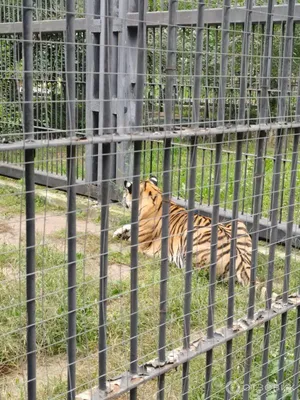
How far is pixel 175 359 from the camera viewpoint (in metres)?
2.08

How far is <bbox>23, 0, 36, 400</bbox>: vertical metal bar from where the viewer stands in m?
1.50

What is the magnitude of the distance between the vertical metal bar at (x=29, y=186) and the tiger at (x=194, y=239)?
2156 millimetres

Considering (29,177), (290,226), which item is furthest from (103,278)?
(290,226)

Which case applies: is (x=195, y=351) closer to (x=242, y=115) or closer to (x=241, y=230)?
(x=242, y=115)

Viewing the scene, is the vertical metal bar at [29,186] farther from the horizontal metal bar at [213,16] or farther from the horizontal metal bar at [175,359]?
the horizontal metal bar at [213,16]

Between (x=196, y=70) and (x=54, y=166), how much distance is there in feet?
18.8

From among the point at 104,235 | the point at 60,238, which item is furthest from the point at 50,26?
the point at 104,235

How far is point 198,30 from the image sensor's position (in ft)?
6.35

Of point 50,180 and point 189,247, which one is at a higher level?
point 189,247

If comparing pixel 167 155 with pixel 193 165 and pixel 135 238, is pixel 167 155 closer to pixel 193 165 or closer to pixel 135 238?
pixel 193 165

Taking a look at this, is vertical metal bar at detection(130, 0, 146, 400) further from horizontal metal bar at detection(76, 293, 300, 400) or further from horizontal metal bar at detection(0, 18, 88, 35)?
horizontal metal bar at detection(0, 18, 88, 35)

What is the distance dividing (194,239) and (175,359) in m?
2.64

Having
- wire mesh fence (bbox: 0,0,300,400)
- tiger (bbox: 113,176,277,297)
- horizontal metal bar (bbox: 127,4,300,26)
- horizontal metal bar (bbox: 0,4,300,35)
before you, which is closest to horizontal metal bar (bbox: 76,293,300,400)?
wire mesh fence (bbox: 0,0,300,400)

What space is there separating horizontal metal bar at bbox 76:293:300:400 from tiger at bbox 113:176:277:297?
128 centimetres
